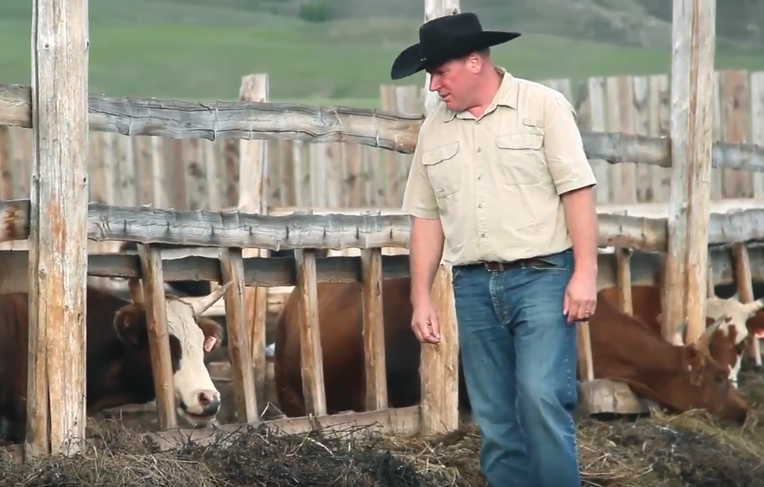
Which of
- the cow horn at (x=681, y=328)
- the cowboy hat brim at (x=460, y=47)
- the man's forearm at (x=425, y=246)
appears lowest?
the cow horn at (x=681, y=328)

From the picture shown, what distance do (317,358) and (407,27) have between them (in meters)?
5.04

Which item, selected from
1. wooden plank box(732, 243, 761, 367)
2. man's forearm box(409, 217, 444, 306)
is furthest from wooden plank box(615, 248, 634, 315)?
man's forearm box(409, 217, 444, 306)

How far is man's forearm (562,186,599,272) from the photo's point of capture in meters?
4.63

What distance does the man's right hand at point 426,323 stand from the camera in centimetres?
500

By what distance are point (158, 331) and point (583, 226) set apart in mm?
2273

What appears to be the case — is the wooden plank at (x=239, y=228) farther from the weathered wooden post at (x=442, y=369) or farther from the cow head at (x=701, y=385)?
the cow head at (x=701, y=385)

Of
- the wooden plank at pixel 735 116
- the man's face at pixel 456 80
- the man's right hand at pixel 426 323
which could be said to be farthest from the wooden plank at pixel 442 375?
the wooden plank at pixel 735 116

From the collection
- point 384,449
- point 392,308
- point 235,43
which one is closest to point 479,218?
point 384,449

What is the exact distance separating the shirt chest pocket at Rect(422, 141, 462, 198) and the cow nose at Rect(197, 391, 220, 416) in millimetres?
1936

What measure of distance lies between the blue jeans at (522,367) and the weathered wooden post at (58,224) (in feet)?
5.27

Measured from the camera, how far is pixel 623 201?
37.7ft

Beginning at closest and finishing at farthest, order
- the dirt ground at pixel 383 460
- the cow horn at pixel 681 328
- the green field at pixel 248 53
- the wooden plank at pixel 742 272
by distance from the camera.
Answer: the dirt ground at pixel 383 460 < the cow horn at pixel 681 328 < the wooden plank at pixel 742 272 < the green field at pixel 248 53

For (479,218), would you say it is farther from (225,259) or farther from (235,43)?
Result: (235,43)

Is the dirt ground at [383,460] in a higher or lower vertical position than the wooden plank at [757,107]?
lower
